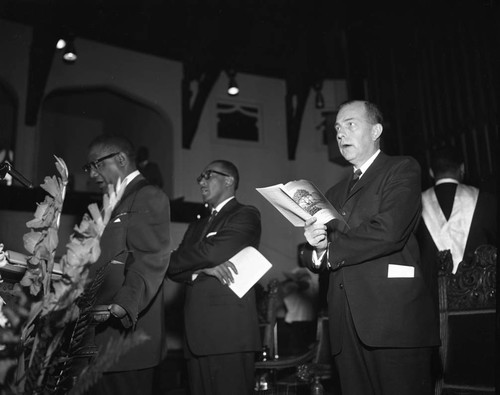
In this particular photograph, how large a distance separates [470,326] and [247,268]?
1.04m

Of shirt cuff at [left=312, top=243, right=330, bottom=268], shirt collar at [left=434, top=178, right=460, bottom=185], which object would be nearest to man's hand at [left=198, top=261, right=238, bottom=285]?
shirt cuff at [left=312, top=243, right=330, bottom=268]

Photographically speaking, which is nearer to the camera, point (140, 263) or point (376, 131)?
point (140, 263)

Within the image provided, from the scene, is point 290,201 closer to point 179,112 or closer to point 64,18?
point 64,18

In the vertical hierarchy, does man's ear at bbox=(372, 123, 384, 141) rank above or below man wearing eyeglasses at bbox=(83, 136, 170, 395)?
above

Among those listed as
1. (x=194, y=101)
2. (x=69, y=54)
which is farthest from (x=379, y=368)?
(x=194, y=101)

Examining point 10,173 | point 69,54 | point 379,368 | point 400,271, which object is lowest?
point 379,368

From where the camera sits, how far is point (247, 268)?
2850mm

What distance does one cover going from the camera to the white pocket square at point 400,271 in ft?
6.53

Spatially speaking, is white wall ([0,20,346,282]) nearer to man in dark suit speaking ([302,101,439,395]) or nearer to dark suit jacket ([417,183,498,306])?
dark suit jacket ([417,183,498,306])

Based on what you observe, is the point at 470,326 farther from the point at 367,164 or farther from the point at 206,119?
the point at 206,119

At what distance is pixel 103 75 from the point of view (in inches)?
343

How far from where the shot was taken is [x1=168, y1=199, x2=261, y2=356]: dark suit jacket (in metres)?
2.72

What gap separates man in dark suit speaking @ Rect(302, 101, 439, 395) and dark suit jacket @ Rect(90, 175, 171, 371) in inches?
23.0

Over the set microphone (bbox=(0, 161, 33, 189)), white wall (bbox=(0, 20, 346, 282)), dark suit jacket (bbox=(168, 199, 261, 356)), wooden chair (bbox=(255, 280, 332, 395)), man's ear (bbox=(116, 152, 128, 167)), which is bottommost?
wooden chair (bbox=(255, 280, 332, 395))
